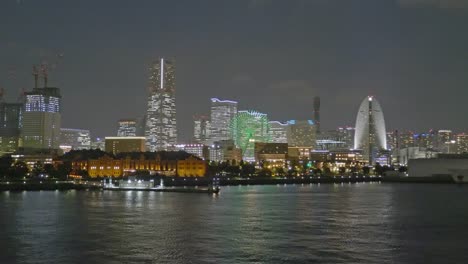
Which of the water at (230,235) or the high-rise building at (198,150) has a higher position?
the high-rise building at (198,150)

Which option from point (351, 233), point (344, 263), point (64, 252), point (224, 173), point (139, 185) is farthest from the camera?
point (224, 173)

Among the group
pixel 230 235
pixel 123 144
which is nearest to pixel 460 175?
pixel 230 235

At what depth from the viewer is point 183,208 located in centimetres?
3947

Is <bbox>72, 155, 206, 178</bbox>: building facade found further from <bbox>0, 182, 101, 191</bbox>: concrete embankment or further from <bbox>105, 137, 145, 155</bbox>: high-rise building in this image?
<bbox>105, 137, 145, 155</bbox>: high-rise building

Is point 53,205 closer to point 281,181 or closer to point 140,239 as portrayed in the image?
point 140,239

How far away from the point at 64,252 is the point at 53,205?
22.1m

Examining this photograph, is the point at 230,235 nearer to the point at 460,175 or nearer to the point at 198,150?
A: the point at 460,175

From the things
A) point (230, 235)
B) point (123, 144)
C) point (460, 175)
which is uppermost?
point (123, 144)

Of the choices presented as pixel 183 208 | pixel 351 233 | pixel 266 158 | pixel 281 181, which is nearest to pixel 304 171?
pixel 266 158

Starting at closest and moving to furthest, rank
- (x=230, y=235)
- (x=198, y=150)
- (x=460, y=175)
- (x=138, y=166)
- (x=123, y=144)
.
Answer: (x=230, y=235) < (x=460, y=175) < (x=138, y=166) < (x=123, y=144) < (x=198, y=150)

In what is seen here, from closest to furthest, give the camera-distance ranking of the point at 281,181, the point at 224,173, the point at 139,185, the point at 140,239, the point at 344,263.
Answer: the point at 344,263 → the point at 140,239 → the point at 139,185 → the point at 281,181 → the point at 224,173

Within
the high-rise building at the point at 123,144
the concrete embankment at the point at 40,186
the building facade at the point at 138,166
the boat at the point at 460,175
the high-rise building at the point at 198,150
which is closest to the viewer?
the concrete embankment at the point at 40,186

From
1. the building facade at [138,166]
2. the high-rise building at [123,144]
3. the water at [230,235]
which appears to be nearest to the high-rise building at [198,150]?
the high-rise building at [123,144]

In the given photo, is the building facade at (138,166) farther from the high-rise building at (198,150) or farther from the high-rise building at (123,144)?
the high-rise building at (198,150)
